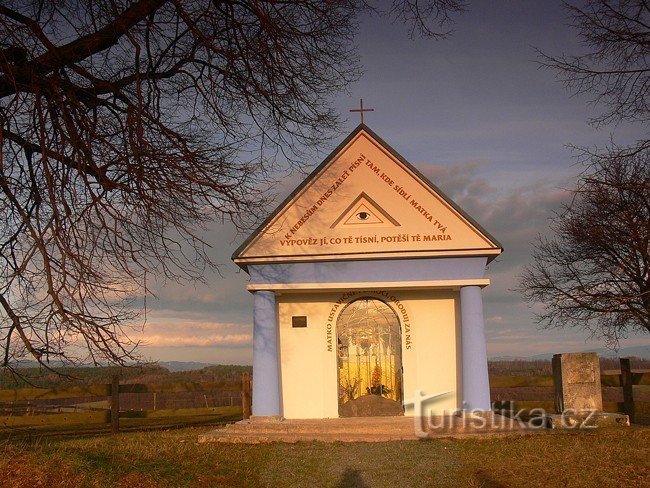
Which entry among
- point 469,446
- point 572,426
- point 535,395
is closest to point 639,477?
point 469,446

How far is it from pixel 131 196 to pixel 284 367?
8382mm

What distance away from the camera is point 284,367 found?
1602 centimetres

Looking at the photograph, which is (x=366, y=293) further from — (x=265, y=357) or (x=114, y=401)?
(x=114, y=401)

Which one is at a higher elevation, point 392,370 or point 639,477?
point 392,370

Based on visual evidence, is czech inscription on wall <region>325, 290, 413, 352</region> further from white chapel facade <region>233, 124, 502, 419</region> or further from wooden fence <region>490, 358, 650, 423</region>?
wooden fence <region>490, 358, 650, 423</region>

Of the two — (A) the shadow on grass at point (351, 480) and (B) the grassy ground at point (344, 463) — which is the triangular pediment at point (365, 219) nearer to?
(B) the grassy ground at point (344, 463)

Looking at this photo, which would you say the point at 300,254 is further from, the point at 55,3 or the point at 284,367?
the point at 55,3

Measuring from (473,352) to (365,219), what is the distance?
12.1 feet

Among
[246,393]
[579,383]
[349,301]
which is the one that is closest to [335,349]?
[349,301]

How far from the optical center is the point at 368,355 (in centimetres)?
1633

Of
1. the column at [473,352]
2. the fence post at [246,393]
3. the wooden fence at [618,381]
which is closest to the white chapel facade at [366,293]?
the column at [473,352]

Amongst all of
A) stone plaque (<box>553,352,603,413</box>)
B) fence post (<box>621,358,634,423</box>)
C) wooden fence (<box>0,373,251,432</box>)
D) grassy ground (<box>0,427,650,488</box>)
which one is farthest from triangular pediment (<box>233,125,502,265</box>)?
fence post (<box>621,358,634,423</box>)

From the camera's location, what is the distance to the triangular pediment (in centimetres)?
1510

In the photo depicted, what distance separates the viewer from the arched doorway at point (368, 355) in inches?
637
